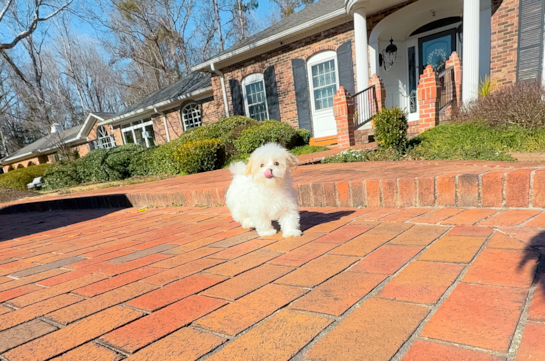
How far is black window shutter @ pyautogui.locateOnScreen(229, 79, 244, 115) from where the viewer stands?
13141 millimetres

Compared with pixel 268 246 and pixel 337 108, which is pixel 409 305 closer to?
pixel 268 246

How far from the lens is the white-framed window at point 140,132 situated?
19234mm

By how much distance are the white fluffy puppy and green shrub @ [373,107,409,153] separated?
3.20 meters

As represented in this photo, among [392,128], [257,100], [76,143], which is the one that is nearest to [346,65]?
[257,100]

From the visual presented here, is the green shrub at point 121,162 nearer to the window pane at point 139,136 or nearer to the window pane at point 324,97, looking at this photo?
the window pane at point 324,97

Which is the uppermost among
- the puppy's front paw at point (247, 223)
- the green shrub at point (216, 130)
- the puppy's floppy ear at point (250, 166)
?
the green shrub at point (216, 130)

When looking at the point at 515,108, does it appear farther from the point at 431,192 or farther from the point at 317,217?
the point at 317,217

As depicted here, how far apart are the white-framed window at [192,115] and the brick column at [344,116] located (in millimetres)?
9504

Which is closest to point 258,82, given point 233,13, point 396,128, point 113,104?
point 396,128

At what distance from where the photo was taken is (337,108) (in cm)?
788

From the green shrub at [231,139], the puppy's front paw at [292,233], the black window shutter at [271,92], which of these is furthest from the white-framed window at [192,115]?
the puppy's front paw at [292,233]

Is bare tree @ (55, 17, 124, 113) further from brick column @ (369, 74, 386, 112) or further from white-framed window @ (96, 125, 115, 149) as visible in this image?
brick column @ (369, 74, 386, 112)

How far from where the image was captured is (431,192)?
102 inches

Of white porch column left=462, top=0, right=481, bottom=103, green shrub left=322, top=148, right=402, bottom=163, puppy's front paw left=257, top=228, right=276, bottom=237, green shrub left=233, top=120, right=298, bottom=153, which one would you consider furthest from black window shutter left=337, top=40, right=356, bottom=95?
puppy's front paw left=257, top=228, right=276, bottom=237
